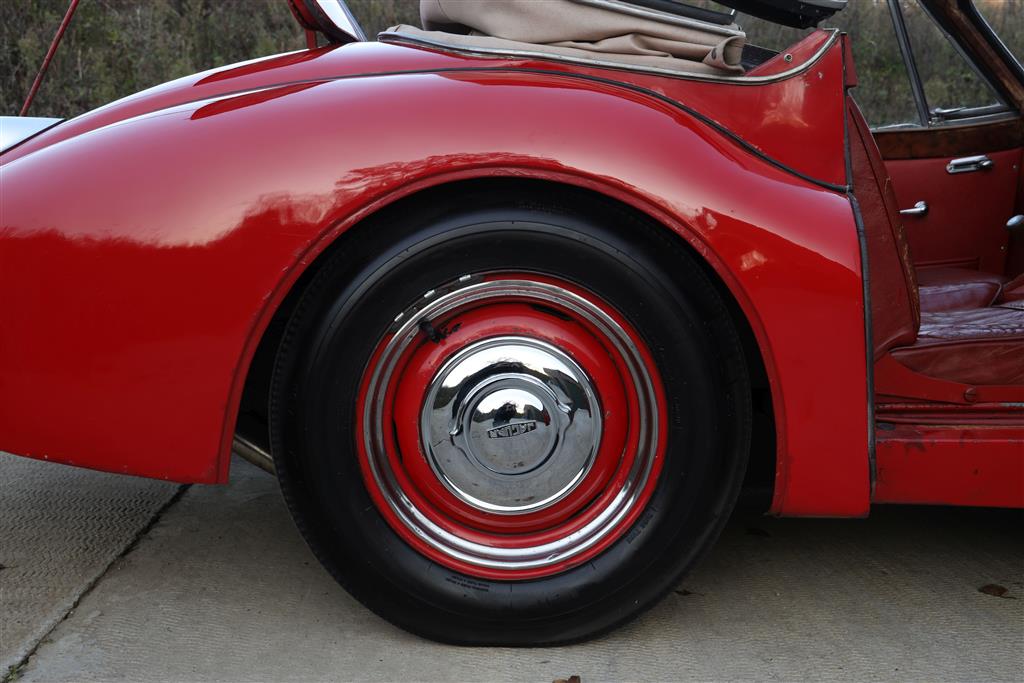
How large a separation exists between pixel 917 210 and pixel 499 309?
5.58 ft

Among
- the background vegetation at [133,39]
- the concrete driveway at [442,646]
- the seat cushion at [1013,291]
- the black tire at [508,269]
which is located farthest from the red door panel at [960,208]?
the background vegetation at [133,39]

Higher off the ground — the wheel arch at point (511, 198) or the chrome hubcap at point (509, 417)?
the wheel arch at point (511, 198)

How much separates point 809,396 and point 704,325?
225 millimetres

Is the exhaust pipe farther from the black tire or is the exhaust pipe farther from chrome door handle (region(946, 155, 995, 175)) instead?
chrome door handle (region(946, 155, 995, 175))

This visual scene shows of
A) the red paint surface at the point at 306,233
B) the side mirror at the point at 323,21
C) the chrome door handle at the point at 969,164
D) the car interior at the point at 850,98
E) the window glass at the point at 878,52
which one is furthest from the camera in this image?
the window glass at the point at 878,52

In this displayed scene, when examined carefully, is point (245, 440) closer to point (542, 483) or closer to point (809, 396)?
point (542, 483)

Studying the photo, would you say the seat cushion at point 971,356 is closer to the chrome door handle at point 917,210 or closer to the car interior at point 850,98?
the car interior at point 850,98

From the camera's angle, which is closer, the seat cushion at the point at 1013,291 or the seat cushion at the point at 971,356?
the seat cushion at the point at 971,356

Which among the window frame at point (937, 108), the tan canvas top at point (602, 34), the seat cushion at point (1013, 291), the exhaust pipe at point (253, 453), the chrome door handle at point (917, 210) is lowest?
the seat cushion at point (1013, 291)

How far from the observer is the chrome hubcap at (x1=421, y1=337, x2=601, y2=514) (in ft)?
5.90

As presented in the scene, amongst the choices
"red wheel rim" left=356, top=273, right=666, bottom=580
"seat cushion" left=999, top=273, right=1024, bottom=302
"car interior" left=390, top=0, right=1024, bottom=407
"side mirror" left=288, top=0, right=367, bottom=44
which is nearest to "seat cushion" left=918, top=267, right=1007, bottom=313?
"seat cushion" left=999, top=273, right=1024, bottom=302

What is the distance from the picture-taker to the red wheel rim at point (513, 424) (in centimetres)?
179

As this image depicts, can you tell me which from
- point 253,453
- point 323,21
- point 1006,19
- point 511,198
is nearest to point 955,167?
point 1006,19

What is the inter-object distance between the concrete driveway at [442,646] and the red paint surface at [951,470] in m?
0.29
